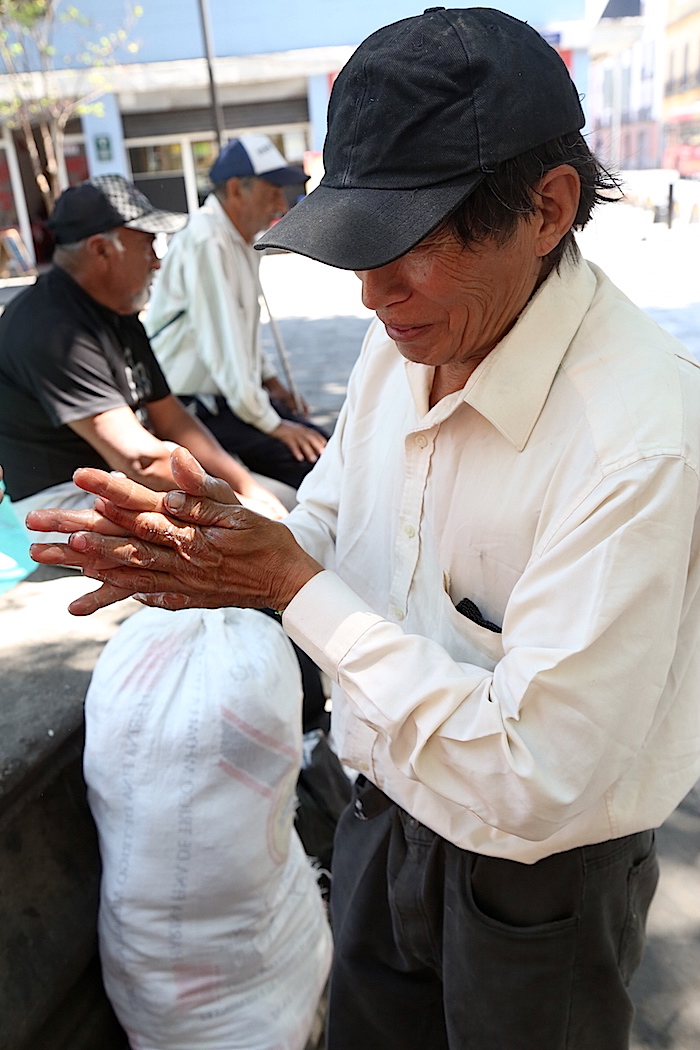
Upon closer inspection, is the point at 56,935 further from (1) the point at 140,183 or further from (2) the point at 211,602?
(1) the point at 140,183

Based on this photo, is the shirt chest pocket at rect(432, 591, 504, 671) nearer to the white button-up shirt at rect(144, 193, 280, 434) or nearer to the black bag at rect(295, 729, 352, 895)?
the black bag at rect(295, 729, 352, 895)

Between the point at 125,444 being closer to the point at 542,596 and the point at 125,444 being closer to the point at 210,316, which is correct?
the point at 210,316

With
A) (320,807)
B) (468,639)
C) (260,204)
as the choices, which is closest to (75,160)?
(260,204)

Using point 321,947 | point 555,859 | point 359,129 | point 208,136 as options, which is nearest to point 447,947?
point 555,859

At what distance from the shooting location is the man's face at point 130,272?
281cm

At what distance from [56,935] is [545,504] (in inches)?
55.7

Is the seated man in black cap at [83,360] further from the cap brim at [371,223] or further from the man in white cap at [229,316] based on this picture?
the cap brim at [371,223]

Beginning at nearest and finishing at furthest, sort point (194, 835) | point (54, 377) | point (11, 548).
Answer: point (11, 548)
point (194, 835)
point (54, 377)

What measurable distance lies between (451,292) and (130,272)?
2.02 metres

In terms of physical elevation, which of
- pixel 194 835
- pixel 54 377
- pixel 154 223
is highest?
pixel 154 223

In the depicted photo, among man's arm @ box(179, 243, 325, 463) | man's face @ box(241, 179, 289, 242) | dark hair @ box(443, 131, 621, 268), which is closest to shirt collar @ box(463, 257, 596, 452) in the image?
dark hair @ box(443, 131, 621, 268)

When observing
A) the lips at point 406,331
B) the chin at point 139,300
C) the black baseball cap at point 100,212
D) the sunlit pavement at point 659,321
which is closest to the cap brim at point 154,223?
the black baseball cap at point 100,212

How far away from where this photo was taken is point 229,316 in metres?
3.55

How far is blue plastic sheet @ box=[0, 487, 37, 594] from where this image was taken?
1640mm
